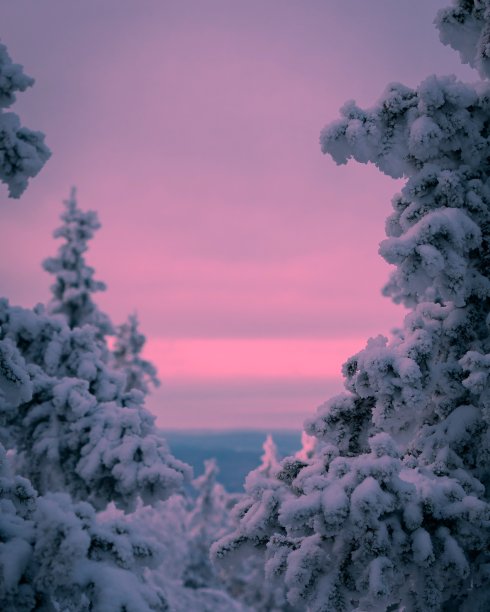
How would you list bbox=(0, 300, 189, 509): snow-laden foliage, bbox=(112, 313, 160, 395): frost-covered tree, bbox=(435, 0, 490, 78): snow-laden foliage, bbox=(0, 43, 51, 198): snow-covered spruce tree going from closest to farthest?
bbox=(0, 43, 51, 198): snow-covered spruce tree < bbox=(435, 0, 490, 78): snow-laden foliage < bbox=(0, 300, 189, 509): snow-laden foliage < bbox=(112, 313, 160, 395): frost-covered tree

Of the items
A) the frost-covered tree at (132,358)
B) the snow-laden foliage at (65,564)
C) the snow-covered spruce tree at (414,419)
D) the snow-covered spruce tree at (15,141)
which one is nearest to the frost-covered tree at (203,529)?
the frost-covered tree at (132,358)

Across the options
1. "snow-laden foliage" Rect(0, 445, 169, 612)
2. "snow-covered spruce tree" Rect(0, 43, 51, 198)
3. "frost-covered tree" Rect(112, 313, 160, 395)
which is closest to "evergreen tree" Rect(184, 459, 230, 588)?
"frost-covered tree" Rect(112, 313, 160, 395)

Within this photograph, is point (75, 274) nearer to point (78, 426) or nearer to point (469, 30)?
point (78, 426)

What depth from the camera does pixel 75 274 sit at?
23.0 m

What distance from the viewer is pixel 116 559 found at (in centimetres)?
508

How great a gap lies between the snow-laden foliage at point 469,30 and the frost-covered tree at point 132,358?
90.0ft

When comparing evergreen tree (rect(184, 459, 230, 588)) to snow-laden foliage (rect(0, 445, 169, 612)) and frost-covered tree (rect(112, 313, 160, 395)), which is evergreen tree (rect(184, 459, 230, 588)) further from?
snow-laden foliage (rect(0, 445, 169, 612))

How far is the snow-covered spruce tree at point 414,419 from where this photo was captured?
517cm

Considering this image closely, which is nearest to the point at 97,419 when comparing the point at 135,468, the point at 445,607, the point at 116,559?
the point at 135,468

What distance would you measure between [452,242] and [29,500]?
17.1 feet

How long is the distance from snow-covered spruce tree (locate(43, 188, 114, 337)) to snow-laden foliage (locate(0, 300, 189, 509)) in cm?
1241

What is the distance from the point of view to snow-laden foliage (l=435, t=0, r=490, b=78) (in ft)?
22.8

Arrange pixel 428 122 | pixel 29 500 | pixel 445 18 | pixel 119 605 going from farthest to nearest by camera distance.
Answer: pixel 445 18 < pixel 428 122 < pixel 29 500 < pixel 119 605

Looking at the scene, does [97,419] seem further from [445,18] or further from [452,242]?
[445,18]
